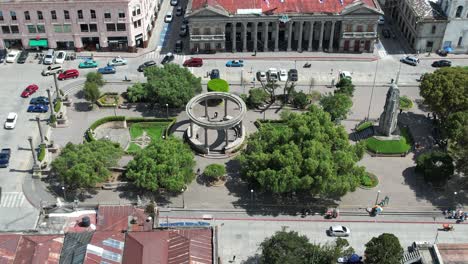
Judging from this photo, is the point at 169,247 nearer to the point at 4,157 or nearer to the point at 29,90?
the point at 4,157

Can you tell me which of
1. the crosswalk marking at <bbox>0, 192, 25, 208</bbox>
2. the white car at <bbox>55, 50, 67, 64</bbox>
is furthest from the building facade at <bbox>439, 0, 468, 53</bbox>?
the crosswalk marking at <bbox>0, 192, 25, 208</bbox>

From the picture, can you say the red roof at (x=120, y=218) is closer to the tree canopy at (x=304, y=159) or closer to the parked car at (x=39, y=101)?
the tree canopy at (x=304, y=159)

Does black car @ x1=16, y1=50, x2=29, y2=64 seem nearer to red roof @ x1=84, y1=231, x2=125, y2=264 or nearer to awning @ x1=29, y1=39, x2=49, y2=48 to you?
awning @ x1=29, y1=39, x2=49, y2=48

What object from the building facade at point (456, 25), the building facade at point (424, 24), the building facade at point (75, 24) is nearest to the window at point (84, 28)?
the building facade at point (75, 24)

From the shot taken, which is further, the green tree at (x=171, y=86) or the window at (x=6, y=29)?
the window at (x=6, y=29)

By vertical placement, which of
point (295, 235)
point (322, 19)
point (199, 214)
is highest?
point (322, 19)

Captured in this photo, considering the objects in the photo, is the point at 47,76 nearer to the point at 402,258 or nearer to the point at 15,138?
the point at 15,138

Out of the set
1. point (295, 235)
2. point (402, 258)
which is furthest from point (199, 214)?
point (402, 258)
